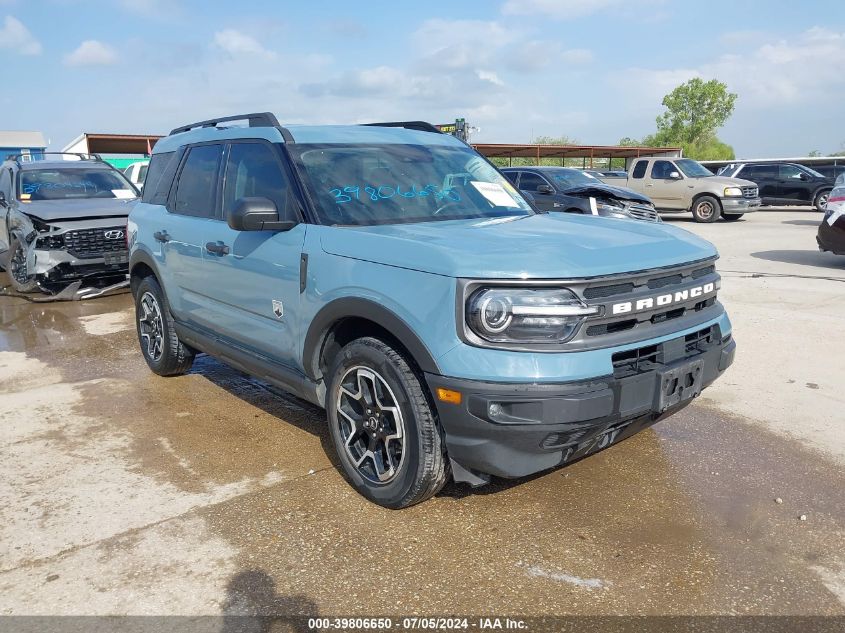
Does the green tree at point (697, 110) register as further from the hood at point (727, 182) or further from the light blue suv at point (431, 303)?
the light blue suv at point (431, 303)

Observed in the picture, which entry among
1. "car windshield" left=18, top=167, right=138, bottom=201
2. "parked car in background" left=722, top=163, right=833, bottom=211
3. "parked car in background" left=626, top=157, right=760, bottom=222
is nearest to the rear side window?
"car windshield" left=18, top=167, right=138, bottom=201

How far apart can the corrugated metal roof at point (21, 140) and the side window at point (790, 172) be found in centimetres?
3154

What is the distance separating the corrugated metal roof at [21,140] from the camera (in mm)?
31781

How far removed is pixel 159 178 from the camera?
217 inches

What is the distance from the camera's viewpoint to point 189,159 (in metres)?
5.05

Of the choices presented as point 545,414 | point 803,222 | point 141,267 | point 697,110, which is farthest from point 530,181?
point 697,110

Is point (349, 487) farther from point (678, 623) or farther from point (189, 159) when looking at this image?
point (189, 159)

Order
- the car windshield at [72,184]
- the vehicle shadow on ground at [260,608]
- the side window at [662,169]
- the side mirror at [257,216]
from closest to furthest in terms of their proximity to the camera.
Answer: the vehicle shadow on ground at [260,608]
the side mirror at [257,216]
the car windshield at [72,184]
the side window at [662,169]

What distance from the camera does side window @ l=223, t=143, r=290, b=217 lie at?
12.9 ft

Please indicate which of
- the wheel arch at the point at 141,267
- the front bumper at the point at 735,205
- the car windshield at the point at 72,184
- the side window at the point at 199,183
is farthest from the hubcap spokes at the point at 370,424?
the front bumper at the point at 735,205

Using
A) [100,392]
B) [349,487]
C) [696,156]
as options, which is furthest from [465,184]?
[696,156]

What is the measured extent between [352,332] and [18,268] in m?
7.98

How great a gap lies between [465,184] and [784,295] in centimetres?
578

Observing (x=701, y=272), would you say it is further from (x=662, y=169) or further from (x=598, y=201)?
(x=662, y=169)
